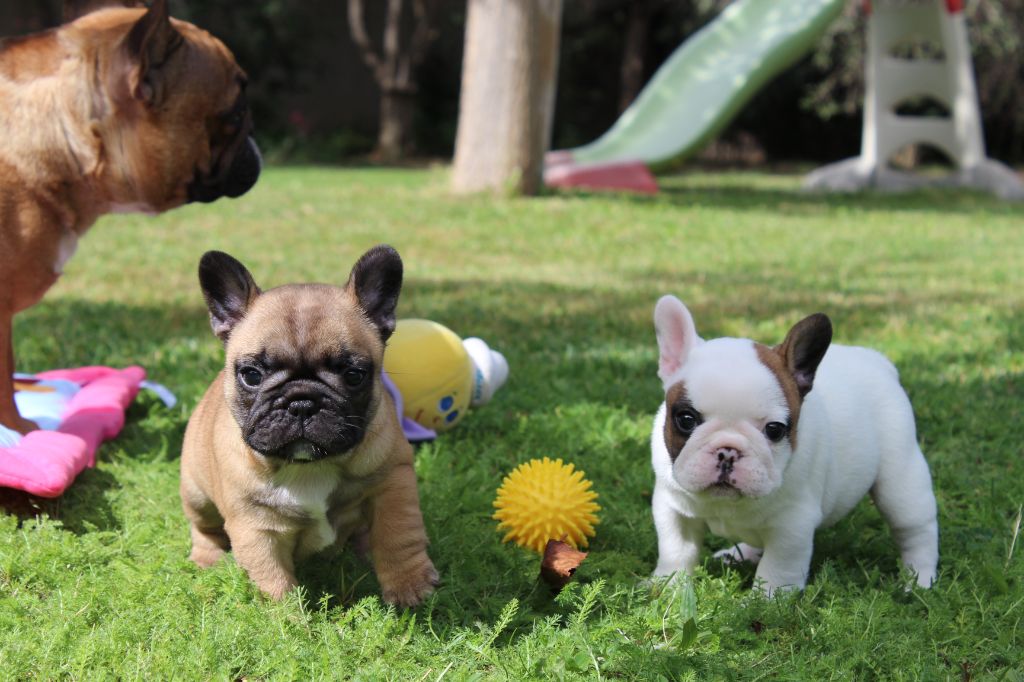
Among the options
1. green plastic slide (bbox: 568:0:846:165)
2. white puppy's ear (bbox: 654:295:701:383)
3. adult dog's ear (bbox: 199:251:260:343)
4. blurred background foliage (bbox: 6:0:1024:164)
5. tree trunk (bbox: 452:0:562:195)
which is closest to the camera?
adult dog's ear (bbox: 199:251:260:343)

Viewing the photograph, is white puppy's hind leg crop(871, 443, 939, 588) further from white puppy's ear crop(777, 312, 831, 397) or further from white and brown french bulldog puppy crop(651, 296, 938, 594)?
white puppy's ear crop(777, 312, 831, 397)

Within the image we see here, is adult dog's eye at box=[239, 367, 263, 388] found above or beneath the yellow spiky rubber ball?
above

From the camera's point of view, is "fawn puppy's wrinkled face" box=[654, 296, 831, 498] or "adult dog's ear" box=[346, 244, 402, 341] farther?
"adult dog's ear" box=[346, 244, 402, 341]

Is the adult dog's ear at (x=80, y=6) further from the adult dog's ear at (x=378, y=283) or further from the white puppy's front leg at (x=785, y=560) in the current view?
the white puppy's front leg at (x=785, y=560)

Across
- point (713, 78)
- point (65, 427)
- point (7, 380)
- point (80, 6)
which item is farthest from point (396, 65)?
point (7, 380)

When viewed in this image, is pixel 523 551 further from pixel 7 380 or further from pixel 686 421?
pixel 7 380

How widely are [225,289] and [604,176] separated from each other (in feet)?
37.3

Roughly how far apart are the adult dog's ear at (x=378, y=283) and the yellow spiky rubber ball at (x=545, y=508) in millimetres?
770

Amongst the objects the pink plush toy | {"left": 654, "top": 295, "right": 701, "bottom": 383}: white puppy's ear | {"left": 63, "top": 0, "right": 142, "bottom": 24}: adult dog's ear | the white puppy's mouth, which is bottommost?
the pink plush toy

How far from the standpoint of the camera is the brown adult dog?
383cm

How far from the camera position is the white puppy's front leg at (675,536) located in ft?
10.2

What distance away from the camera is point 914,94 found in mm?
15805

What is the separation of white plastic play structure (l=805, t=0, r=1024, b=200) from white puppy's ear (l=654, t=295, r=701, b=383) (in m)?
13.1

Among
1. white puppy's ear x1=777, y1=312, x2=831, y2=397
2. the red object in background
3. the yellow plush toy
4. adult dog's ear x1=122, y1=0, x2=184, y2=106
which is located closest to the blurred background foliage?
A: the red object in background
